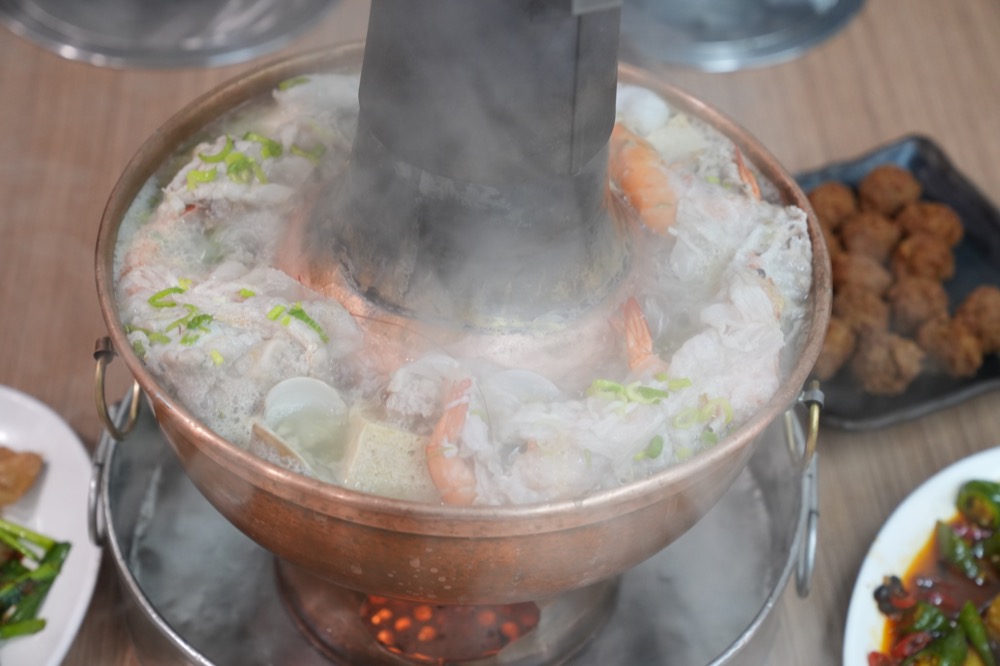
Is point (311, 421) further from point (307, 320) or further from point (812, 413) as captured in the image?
point (812, 413)

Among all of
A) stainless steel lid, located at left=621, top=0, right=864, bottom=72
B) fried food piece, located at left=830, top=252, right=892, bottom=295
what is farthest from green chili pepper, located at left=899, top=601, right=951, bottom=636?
stainless steel lid, located at left=621, top=0, right=864, bottom=72

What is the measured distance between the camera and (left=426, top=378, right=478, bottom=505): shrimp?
166 centimetres

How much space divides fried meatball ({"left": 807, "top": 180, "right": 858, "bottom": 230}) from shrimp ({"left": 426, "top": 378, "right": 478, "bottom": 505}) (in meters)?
2.19

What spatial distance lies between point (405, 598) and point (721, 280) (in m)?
0.91

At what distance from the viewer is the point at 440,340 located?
6.22 feet

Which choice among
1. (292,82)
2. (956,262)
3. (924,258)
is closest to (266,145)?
(292,82)

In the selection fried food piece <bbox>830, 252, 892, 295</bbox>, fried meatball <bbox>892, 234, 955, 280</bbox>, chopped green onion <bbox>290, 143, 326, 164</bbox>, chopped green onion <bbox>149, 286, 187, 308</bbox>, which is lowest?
fried food piece <bbox>830, 252, 892, 295</bbox>

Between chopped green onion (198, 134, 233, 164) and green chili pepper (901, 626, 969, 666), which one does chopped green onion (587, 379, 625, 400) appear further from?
green chili pepper (901, 626, 969, 666)

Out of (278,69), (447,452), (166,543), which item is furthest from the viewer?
(166,543)

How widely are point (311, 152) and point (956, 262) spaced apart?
7.99ft

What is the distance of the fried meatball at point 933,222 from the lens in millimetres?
3379

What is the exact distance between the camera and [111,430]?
2041 mm

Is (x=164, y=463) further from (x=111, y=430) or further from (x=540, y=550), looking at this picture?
(x=540, y=550)

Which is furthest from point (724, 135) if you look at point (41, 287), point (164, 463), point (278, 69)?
point (41, 287)
